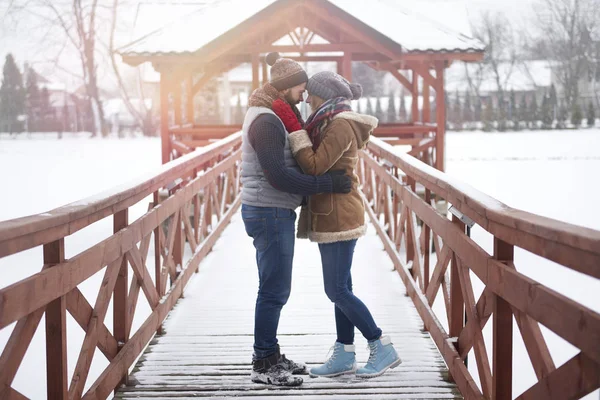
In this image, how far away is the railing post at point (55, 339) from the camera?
2.94 m

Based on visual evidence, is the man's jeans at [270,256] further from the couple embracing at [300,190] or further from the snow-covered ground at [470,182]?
the snow-covered ground at [470,182]

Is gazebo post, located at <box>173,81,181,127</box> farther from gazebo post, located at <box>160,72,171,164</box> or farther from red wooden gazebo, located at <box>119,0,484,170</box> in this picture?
gazebo post, located at <box>160,72,171,164</box>

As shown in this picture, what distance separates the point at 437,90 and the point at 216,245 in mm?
7377

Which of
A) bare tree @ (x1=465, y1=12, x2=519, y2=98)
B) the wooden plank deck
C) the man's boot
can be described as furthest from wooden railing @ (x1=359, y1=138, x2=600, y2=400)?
bare tree @ (x1=465, y1=12, x2=519, y2=98)

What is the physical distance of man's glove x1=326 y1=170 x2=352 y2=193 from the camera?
3738 millimetres

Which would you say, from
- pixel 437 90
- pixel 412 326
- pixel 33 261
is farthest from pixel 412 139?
pixel 412 326

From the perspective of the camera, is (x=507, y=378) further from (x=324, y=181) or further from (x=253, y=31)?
(x=253, y=31)

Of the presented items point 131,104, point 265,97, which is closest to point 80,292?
point 265,97

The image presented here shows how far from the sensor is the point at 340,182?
12.3 ft

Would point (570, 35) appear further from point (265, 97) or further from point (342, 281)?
point (265, 97)

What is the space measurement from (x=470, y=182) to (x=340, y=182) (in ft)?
61.9

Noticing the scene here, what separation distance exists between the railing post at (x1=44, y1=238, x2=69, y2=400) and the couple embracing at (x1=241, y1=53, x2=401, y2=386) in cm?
108

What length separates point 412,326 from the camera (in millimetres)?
5191

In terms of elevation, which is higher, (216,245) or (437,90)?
(437,90)
